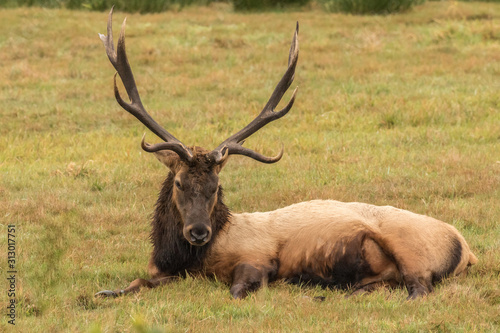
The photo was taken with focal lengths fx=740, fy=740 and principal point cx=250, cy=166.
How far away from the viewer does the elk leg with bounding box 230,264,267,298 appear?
618 cm

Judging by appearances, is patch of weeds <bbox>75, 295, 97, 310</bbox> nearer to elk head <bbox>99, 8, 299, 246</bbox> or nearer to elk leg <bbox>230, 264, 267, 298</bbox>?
elk head <bbox>99, 8, 299, 246</bbox>

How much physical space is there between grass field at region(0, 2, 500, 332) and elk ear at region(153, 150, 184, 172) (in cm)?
105

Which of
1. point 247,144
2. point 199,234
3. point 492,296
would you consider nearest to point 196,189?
point 199,234

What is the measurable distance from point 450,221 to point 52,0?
22647 mm

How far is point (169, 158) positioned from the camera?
682cm

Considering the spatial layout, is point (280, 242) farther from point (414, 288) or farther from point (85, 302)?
point (85, 302)

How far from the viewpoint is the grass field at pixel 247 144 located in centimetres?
554

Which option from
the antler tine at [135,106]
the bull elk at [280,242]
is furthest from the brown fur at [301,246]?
the antler tine at [135,106]

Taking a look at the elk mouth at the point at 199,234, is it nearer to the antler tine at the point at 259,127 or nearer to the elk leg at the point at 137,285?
the elk leg at the point at 137,285

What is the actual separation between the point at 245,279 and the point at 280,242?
0.61 metres

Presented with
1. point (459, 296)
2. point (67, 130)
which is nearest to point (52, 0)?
point (67, 130)

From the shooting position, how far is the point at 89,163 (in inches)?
423

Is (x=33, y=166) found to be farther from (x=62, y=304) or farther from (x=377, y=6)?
(x=377, y=6)

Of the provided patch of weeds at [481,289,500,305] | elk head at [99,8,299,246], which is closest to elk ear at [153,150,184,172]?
elk head at [99,8,299,246]
